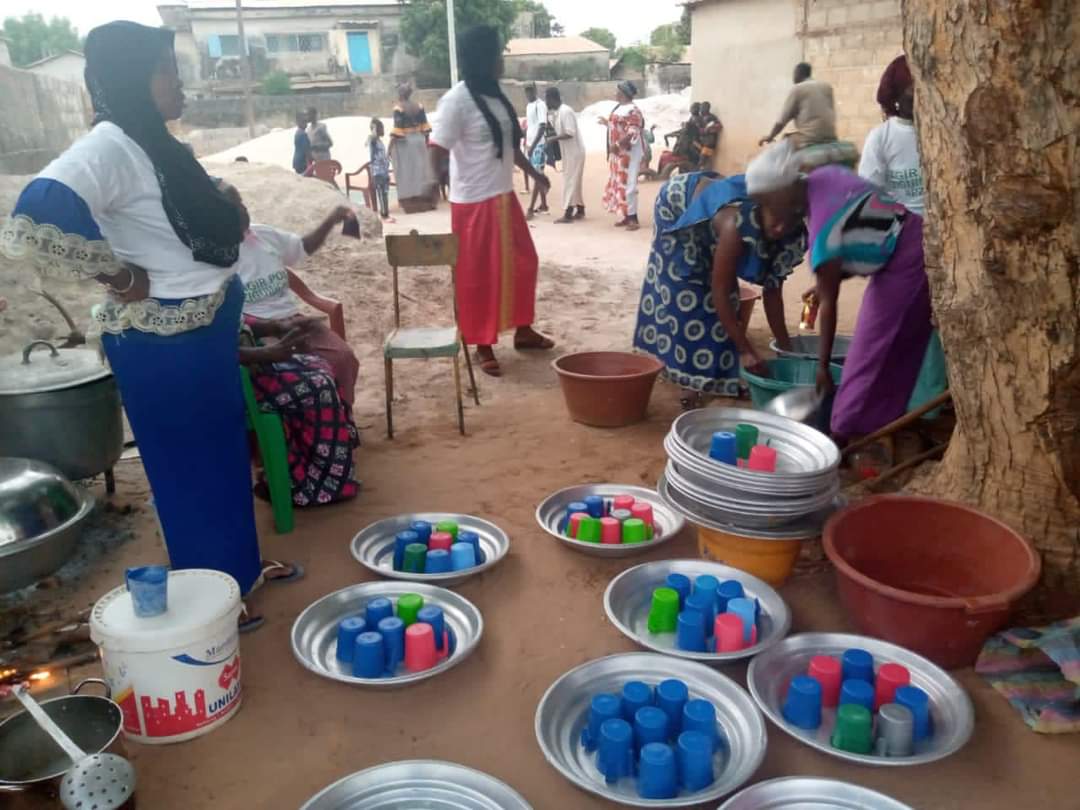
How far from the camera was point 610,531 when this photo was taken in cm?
295

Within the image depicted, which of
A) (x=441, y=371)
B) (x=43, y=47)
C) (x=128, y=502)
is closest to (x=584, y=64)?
(x=43, y=47)

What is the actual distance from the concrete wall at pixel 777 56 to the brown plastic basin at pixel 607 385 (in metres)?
5.55

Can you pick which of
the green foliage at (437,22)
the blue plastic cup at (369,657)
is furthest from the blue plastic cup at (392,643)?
the green foliage at (437,22)

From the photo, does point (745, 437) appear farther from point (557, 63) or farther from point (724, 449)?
point (557, 63)

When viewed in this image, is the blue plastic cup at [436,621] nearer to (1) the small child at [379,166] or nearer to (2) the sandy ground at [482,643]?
(2) the sandy ground at [482,643]

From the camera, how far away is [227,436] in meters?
2.42

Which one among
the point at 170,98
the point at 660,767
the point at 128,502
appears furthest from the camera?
the point at 128,502

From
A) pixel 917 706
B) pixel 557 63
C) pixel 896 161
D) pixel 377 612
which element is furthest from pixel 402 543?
pixel 557 63

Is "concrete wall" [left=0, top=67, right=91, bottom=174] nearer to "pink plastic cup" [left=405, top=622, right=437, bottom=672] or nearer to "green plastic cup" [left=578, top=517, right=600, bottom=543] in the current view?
"green plastic cup" [left=578, top=517, right=600, bottom=543]

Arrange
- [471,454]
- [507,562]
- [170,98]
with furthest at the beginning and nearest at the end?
[471,454] < [507,562] < [170,98]

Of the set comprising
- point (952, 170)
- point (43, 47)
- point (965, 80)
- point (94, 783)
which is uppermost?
point (43, 47)

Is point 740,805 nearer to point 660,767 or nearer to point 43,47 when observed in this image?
point 660,767

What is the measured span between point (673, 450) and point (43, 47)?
130 ft

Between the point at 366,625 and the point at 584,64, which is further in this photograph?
the point at 584,64
